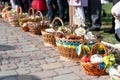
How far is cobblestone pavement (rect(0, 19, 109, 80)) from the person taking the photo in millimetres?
4035

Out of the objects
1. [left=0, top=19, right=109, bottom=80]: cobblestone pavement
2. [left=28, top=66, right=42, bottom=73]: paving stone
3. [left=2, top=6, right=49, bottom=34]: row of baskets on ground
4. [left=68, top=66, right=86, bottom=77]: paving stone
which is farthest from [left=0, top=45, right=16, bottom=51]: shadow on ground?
[left=68, top=66, right=86, bottom=77]: paving stone

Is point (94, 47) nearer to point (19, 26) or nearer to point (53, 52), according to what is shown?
point (53, 52)

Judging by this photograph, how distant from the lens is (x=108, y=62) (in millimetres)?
3840

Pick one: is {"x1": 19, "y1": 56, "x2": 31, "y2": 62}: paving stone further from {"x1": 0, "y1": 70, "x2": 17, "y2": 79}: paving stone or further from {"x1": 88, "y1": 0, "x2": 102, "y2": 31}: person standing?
{"x1": 88, "y1": 0, "x2": 102, "y2": 31}: person standing

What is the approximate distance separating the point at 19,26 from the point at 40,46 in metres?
2.48

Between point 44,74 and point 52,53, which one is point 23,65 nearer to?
point 44,74

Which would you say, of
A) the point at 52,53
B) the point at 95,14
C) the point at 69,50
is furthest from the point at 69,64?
the point at 95,14

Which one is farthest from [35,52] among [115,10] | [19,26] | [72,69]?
[19,26]

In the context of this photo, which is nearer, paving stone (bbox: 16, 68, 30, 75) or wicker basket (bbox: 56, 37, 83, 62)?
paving stone (bbox: 16, 68, 30, 75)

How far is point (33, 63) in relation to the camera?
4.62 m

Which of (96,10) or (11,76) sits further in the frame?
(96,10)

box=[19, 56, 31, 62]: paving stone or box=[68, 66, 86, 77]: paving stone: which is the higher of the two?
box=[19, 56, 31, 62]: paving stone

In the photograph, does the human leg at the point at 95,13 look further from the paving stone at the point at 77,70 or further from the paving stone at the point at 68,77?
the paving stone at the point at 68,77

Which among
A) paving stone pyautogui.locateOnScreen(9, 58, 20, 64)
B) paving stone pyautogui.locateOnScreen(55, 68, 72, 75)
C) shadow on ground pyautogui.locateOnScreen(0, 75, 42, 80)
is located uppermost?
paving stone pyautogui.locateOnScreen(9, 58, 20, 64)
